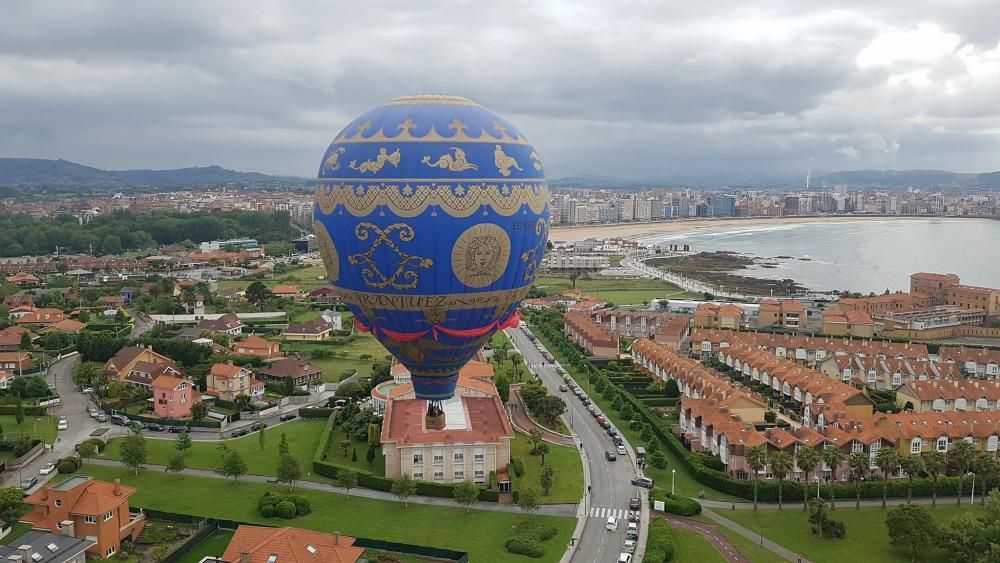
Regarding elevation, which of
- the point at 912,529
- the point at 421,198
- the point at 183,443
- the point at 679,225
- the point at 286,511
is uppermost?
the point at 421,198

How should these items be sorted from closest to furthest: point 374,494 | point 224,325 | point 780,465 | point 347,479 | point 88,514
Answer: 1. point 88,514
2. point 780,465
3. point 347,479
4. point 374,494
5. point 224,325

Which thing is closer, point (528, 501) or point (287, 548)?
point (287, 548)

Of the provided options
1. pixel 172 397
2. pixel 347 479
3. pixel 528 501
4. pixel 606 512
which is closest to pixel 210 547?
pixel 347 479

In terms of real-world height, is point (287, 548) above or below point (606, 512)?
above

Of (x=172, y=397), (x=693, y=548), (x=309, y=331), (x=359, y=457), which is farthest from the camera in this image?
(x=309, y=331)

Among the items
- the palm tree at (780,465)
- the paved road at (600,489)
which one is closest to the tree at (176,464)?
the paved road at (600,489)

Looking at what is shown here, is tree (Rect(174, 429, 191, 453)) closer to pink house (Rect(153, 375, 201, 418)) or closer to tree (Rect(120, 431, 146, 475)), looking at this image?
tree (Rect(120, 431, 146, 475))

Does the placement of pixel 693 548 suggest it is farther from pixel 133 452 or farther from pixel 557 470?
pixel 133 452
